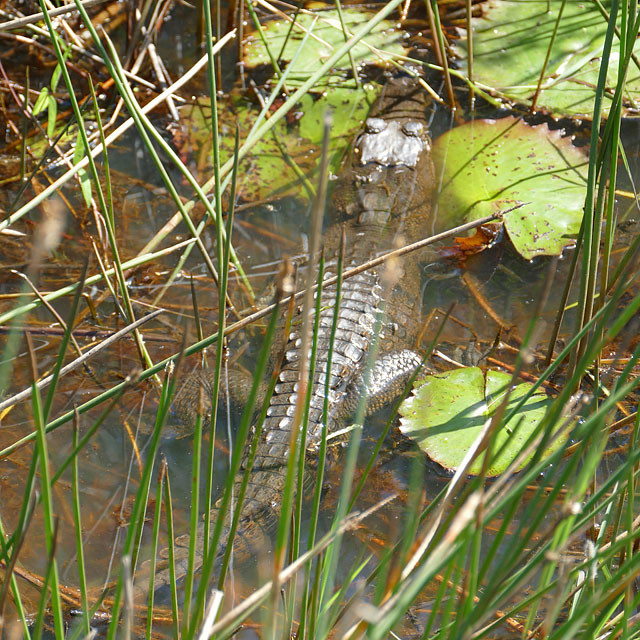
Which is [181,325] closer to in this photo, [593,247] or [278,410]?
[278,410]

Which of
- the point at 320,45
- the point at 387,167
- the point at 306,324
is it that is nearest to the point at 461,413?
the point at 306,324

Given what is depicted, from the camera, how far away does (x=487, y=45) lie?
3922mm

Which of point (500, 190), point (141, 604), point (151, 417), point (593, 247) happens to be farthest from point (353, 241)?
point (141, 604)

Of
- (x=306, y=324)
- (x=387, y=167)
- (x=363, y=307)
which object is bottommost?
(x=363, y=307)

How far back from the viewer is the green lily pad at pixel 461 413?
221 centimetres

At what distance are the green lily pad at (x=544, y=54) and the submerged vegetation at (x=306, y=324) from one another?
2cm

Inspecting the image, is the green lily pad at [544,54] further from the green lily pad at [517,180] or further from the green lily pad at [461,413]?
the green lily pad at [461,413]

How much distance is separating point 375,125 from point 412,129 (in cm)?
21

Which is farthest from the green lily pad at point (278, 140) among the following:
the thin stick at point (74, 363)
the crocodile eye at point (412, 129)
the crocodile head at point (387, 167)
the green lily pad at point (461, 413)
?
the thin stick at point (74, 363)

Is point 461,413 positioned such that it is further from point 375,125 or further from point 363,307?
point 375,125

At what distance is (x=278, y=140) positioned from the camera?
3.67m

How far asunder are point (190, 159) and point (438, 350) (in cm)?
174

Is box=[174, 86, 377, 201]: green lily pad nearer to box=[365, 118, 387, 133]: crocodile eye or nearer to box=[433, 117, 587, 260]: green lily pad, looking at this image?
box=[365, 118, 387, 133]: crocodile eye

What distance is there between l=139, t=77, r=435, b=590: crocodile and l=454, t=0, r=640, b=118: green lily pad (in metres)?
0.46
